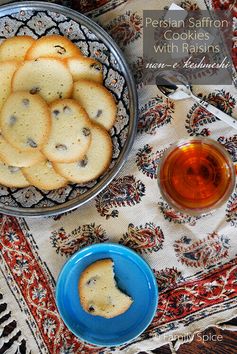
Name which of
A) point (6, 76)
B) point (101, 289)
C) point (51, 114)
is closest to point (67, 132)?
point (51, 114)

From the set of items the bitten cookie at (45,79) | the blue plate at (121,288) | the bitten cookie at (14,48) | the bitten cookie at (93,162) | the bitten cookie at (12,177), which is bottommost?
the blue plate at (121,288)

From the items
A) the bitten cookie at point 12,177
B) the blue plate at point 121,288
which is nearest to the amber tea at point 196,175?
the blue plate at point 121,288

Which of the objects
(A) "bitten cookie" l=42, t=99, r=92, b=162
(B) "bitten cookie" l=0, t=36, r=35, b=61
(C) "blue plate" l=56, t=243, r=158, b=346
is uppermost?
(B) "bitten cookie" l=0, t=36, r=35, b=61

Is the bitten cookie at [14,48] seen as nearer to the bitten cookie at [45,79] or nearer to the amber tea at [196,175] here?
the bitten cookie at [45,79]

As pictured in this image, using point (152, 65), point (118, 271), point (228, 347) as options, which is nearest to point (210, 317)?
point (228, 347)

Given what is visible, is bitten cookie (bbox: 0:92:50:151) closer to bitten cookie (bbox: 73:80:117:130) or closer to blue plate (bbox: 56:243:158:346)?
bitten cookie (bbox: 73:80:117:130)

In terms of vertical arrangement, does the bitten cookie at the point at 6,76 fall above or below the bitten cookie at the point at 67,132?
above

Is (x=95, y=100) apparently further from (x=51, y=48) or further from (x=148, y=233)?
(x=148, y=233)

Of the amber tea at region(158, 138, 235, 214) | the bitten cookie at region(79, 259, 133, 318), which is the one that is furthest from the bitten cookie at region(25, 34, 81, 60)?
the bitten cookie at region(79, 259, 133, 318)
